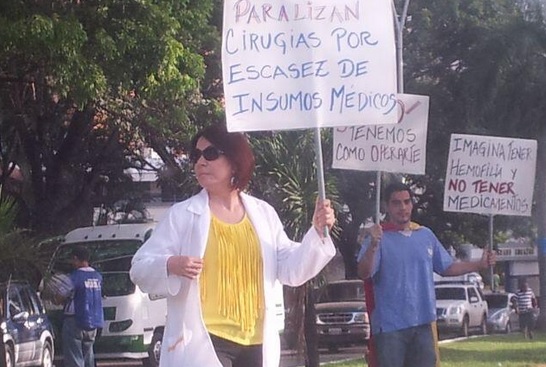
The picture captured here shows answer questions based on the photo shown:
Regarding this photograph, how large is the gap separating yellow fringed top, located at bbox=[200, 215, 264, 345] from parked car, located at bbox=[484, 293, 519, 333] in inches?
1050

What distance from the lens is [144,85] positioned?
1497cm

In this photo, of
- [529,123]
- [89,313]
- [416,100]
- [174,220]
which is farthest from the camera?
[529,123]

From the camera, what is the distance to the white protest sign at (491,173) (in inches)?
357

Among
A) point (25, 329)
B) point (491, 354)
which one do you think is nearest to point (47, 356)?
point (25, 329)

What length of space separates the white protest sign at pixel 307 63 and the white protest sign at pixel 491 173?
3271 mm

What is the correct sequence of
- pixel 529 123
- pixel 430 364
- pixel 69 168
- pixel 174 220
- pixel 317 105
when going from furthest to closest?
pixel 69 168, pixel 529 123, pixel 430 364, pixel 317 105, pixel 174 220

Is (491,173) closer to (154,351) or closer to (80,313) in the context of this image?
(80,313)

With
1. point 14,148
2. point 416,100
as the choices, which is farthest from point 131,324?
point 416,100

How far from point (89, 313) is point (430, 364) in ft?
26.3

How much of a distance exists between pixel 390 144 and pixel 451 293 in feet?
79.4

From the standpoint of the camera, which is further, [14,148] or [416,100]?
[14,148]

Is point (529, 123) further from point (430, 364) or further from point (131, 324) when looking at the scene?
point (430, 364)

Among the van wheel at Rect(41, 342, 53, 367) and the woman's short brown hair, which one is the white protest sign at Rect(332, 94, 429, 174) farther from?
the van wheel at Rect(41, 342, 53, 367)

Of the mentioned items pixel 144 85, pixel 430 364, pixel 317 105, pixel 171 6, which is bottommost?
pixel 430 364
